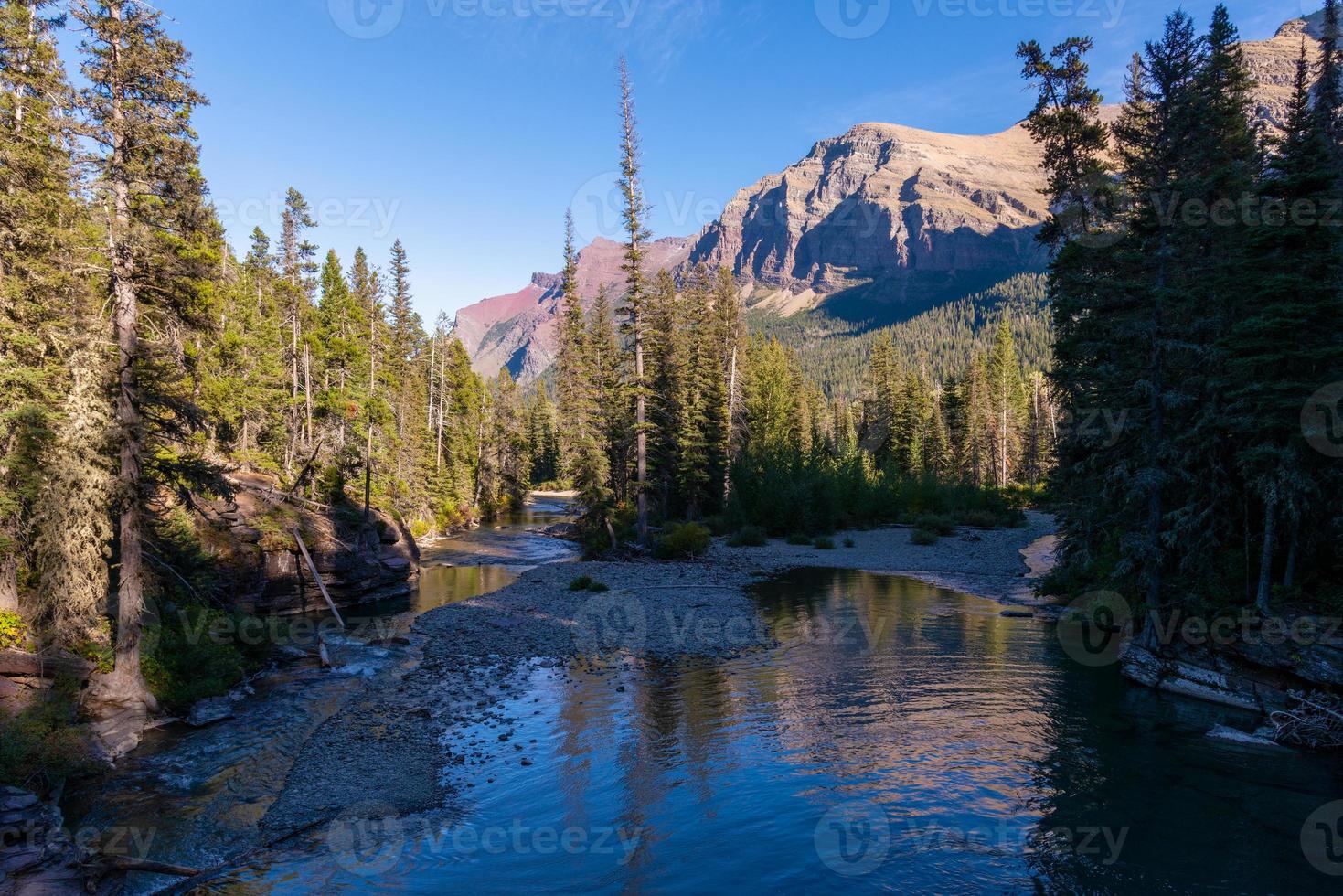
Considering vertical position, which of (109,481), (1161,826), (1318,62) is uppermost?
(1318,62)

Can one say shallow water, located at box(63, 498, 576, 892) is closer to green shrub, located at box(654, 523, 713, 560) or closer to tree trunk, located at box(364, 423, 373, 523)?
tree trunk, located at box(364, 423, 373, 523)

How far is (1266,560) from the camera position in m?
14.3

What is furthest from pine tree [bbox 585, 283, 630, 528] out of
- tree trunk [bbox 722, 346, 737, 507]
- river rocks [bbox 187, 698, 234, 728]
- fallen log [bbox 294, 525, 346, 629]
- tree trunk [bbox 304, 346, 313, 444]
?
river rocks [bbox 187, 698, 234, 728]

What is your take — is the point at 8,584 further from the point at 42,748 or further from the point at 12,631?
the point at 42,748

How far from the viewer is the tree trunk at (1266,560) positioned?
557 inches

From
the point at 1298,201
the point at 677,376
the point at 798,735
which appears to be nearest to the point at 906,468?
the point at 677,376

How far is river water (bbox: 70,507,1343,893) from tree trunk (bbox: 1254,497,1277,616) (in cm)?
265

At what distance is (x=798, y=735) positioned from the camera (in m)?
13.1

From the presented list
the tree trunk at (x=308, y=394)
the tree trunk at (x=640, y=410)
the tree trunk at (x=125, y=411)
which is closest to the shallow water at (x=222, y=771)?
the tree trunk at (x=125, y=411)

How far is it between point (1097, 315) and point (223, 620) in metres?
27.4

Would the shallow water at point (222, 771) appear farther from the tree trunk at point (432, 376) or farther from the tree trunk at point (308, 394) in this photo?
the tree trunk at point (432, 376)

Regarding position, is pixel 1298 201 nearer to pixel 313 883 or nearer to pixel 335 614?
pixel 313 883

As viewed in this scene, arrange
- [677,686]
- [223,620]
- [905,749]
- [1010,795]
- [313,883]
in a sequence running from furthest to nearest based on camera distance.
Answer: [223,620], [677,686], [905,749], [1010,795], [313,883]

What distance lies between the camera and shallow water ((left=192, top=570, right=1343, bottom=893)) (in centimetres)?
866
